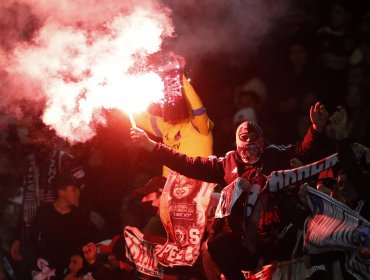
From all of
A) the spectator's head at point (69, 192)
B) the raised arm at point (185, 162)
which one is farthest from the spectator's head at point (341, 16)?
the spectator's head at point (69, 192)

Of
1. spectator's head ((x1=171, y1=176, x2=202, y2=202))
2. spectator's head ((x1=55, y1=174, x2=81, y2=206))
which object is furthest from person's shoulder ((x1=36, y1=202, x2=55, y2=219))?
spectator's head ((x1=171, y1=176, x2=202, y2=202))

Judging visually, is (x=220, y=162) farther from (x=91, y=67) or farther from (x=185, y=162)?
(x=91, y=67)

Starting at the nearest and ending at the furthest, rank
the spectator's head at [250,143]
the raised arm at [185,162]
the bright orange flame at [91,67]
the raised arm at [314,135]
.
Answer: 1. the raised arm at [314,135]
2. the spectator's head at [250,143]
3. the raised arm at [185,162]
4. the bright orange flame at [91,67]

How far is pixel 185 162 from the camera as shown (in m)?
6.29

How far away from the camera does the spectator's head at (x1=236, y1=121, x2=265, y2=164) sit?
19.4ft

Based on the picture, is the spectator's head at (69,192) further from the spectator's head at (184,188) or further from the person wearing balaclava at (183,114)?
the spectator's head at (184,188)

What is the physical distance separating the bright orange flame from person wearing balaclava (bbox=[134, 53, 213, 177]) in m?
0.15

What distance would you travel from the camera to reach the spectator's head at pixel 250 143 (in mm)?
5906

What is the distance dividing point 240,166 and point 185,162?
60 centimetres

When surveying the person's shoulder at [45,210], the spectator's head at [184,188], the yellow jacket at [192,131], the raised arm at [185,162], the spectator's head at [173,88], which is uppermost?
the spectator's head at [173,88]

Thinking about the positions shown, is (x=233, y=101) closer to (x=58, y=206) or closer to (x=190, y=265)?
(x=190, y=265)

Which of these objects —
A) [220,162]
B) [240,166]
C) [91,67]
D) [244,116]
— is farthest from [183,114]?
[91,67]

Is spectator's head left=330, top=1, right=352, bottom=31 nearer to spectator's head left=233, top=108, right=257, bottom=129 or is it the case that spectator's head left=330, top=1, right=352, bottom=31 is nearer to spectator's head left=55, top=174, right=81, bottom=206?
spectator's head left=233, top=108, right=257, bottom=129

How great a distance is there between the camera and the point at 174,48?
7465 millimetres
